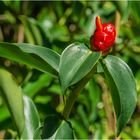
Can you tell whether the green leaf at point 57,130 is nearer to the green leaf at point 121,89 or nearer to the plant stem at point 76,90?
the plant stem at point 76,90

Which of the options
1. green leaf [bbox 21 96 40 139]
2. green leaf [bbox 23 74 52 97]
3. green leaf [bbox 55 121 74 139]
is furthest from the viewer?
green leaf [bbox 23 74 52 97]

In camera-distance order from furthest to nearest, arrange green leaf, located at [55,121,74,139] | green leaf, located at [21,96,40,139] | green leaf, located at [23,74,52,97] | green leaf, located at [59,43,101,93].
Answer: green leaf, located at [23,74,52,97] < green leaf, located at [21,96,40,139] < green leaf, located at [55,121,74,139] < green leaf, located at [59,43,101,93]

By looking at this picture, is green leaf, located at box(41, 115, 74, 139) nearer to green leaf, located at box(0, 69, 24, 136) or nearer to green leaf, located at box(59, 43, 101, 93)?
green leaf, located at box(0, 69, 24, 136)

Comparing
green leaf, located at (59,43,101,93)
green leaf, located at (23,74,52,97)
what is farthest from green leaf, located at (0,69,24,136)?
green leaf, located at (23,74,52,97)

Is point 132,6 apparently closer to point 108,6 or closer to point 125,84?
point 108,6

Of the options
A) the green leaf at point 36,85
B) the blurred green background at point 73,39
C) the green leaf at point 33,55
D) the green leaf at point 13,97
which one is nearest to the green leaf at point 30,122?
the green leaf at point 13,97

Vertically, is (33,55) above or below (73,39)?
above

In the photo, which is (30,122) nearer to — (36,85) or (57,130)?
(57,130)

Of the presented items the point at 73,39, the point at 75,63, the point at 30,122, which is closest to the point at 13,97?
the point at 30,122
